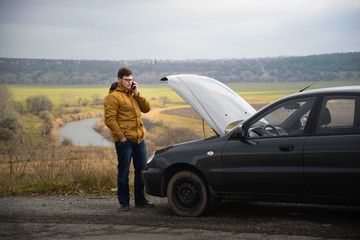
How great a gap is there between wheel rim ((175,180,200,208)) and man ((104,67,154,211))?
43.0 inches

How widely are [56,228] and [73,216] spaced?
84cm

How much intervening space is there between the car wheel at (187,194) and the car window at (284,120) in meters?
1.04

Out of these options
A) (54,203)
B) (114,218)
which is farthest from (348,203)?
(54,203)

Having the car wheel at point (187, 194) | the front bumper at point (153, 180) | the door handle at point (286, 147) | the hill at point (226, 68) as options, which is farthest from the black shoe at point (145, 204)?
the hill at point (226, 68)

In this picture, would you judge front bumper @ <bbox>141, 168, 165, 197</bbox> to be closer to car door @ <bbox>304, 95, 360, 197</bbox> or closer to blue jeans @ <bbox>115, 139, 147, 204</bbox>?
→ blue jeans @ <bbox>115, 139, 147, 204</bbox>

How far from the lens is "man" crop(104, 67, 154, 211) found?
7480 millimetres

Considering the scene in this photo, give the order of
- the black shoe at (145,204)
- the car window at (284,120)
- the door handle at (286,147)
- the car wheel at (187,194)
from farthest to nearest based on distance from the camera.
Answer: the black shoe at (145,204), the car wheel at (187,194), the car window at (284,120), the door handle at (286,147)

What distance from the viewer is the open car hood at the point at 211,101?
696 centimetres

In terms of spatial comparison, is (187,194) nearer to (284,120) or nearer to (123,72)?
(284,120)

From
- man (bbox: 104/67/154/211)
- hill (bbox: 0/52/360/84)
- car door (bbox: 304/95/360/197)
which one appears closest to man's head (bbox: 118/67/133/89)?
man (bbox: 104/67/154/211)

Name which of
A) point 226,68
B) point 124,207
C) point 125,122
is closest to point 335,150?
point 125,122

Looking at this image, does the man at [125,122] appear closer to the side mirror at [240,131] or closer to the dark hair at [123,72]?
the dark hair at [123,72]

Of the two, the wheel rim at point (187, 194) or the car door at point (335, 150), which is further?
the wheel rim at point (187, 194)

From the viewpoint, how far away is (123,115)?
24.9ft
